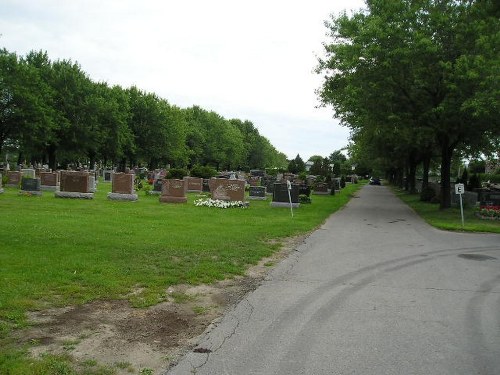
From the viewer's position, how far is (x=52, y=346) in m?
4.71

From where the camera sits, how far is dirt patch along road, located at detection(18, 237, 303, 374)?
456 centimetres

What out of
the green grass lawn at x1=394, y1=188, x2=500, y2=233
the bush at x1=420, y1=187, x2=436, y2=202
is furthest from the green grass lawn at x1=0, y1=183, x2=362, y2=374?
the bush at x1=420, y1=187, x2=436, y2=202

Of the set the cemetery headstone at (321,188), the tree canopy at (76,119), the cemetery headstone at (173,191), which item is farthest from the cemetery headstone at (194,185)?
the tree canopy at (76,119)

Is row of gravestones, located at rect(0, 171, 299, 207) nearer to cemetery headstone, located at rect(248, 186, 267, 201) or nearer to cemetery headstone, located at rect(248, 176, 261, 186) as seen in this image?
cemetery headstone, located at rect(248, 186, 267, 201)

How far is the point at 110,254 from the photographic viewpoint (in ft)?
30.4

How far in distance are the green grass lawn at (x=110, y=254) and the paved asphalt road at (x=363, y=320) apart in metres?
1.32

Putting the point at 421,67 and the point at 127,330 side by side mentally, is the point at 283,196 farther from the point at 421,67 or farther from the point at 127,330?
the point at 127,330

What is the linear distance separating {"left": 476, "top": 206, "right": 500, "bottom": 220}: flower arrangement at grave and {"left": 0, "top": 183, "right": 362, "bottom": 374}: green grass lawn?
8750mm

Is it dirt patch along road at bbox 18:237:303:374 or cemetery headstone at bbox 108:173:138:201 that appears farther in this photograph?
cemetery headstone at bbox 108:173:138:201

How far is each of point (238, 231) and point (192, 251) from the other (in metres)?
3.79

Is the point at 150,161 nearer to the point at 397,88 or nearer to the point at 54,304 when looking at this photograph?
the point at 397,88

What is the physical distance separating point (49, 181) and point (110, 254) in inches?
817

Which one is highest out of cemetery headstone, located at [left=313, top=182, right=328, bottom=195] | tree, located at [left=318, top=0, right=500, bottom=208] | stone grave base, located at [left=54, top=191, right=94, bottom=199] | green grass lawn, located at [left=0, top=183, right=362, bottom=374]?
tree, located at [left=318, top=0, right=500, bottom=208]

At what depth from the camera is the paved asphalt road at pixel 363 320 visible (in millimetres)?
4578
